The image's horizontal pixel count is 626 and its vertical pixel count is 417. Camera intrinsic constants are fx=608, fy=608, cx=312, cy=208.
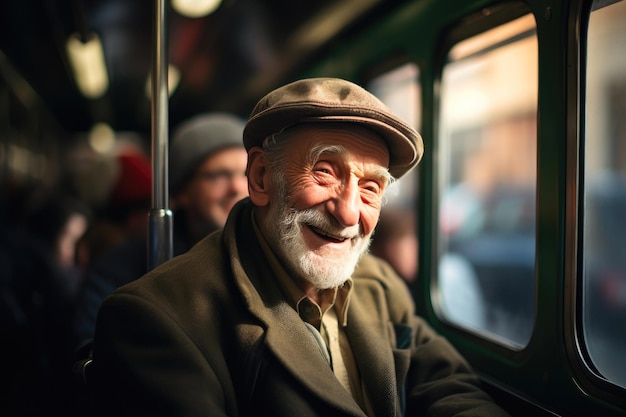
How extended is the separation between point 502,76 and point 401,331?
19.7 ft

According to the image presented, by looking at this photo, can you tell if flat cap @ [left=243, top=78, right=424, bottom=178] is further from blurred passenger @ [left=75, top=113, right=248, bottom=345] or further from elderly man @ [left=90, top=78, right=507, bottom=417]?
blurred passenger @ [left=75, top=113, right=248, bottom=345]

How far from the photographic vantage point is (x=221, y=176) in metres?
2.90

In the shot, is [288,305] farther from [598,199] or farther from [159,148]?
[598,199]

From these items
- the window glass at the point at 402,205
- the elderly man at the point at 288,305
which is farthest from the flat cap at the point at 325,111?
the window glass at the point at 402,205

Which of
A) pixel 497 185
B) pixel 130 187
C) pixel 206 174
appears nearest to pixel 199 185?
pixel 206 174

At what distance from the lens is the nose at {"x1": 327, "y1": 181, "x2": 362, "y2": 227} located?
5.46ft

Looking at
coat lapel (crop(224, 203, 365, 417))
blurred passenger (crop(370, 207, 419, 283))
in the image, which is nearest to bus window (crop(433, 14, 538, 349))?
blurred passenger (crop(370, 207, 419, 283))

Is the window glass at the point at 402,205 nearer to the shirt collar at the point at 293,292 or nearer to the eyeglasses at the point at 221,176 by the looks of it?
the eyeglasses at the point at 221,176

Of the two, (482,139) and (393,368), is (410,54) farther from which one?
(482,139)

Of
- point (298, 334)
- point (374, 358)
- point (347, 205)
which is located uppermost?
point (347, 205)

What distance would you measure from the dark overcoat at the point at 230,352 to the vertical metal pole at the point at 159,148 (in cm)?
19

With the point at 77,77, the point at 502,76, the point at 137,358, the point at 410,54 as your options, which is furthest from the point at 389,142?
the point at 77,77

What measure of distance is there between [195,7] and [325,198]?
2.91 meters

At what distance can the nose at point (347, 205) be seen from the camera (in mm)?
1665
